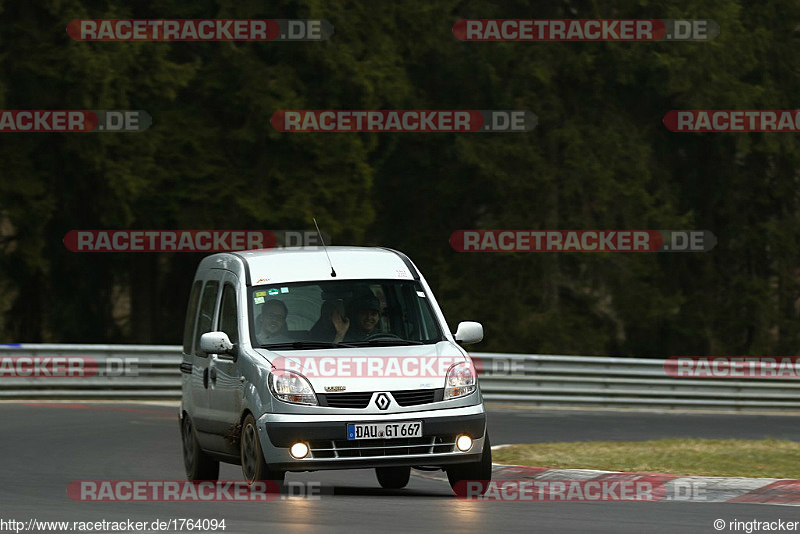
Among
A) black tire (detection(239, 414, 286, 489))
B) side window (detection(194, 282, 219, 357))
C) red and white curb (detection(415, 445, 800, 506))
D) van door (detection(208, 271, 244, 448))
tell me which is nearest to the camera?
black tire (detection(239, 414, 286, 489))

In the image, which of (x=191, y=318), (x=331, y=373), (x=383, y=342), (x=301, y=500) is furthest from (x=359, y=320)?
(x=191, y=318)

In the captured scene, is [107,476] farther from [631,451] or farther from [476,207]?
[476,207]

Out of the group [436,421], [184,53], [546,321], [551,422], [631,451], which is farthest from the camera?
[546,321]

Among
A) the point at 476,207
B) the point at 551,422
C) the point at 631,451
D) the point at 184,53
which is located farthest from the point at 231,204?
the point at 631,451

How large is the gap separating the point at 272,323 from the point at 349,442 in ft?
4.25

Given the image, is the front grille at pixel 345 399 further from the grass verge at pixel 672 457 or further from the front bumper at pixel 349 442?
the grass verge at pixel 672 457

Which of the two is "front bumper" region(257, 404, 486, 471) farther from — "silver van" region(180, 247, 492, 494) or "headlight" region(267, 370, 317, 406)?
"headlight" region(267, 370, 317, 406)

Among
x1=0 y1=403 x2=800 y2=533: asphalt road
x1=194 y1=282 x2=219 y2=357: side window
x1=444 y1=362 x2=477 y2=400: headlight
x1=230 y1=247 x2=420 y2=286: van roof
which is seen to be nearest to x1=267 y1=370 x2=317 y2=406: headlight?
x1=0 y1=403 x2=800 y2=533: asphalt road

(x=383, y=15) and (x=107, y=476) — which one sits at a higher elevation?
(x=383, y=15)

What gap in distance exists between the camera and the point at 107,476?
46.7 ft

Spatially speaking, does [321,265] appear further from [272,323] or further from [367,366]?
[367,366]

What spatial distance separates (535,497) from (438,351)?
1320 mm

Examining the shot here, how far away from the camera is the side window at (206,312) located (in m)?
13.7

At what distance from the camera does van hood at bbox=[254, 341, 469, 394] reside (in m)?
11.8
